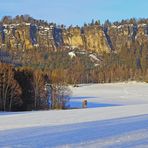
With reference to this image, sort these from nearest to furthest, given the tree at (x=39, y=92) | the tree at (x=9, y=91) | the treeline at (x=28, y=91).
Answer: the tree at (x=9, y=91) < the treeline at (x=28, y=91) < the tree at (x=39, y=92)

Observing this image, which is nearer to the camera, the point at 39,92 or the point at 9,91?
the point at 9,91

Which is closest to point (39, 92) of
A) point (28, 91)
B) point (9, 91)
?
point (28, 91)

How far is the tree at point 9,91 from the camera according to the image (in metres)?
56.2

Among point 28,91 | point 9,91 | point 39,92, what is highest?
point 9,91

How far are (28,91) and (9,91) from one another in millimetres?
4786

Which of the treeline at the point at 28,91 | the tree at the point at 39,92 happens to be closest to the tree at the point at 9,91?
the treeline at the point at 28,91

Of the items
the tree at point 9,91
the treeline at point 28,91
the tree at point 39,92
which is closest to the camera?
the tree at point 9,91

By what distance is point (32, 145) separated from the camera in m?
13.3

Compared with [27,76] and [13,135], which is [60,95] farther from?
[13,135]

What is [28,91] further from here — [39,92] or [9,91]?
[9,91]

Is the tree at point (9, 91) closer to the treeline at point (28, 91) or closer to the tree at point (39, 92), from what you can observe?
the treeline at point (28, 91)

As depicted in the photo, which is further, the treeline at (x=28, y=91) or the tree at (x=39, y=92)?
the tree at (x=39, y=92)

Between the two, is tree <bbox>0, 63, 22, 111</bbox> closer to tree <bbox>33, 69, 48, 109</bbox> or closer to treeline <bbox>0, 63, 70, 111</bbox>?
treeline <bbox>0, 63, 70, 111</bbox>

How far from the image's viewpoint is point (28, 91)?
6219 centimetres
